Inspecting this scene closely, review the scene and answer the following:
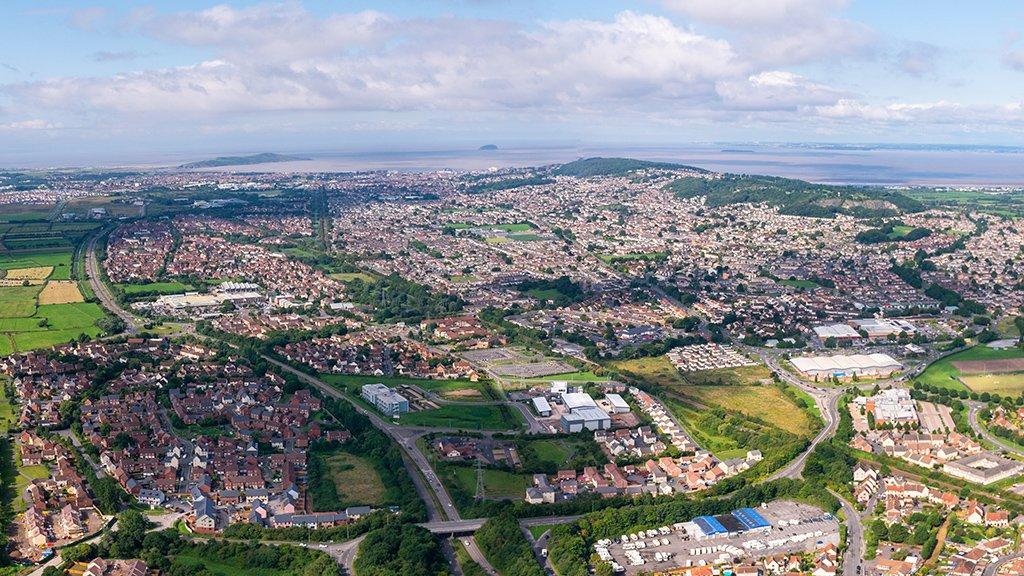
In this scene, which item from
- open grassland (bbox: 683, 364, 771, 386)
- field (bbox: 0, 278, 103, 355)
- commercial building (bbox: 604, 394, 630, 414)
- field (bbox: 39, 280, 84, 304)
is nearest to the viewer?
commercial building (bbox: 604, 394, 630, 414)

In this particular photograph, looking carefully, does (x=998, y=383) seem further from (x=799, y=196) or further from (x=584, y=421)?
(x=799, y=196)

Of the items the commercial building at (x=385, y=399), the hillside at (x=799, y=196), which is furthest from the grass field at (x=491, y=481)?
the hillside at (x=799, y=196)

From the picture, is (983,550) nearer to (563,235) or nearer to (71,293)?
(71,293)

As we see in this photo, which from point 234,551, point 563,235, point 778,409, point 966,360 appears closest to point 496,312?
point 778,409

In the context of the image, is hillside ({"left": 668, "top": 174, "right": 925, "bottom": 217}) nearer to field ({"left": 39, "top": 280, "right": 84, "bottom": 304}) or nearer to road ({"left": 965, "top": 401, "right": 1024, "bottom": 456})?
road ({"left": 965, "top": 401, "right": 1024, "bottom": 456})

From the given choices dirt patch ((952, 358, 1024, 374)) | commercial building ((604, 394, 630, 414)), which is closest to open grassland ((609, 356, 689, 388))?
commercial building ((604, 394, 630, 414))

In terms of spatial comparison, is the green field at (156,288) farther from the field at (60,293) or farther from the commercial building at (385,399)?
the commercial building at (385,399)
